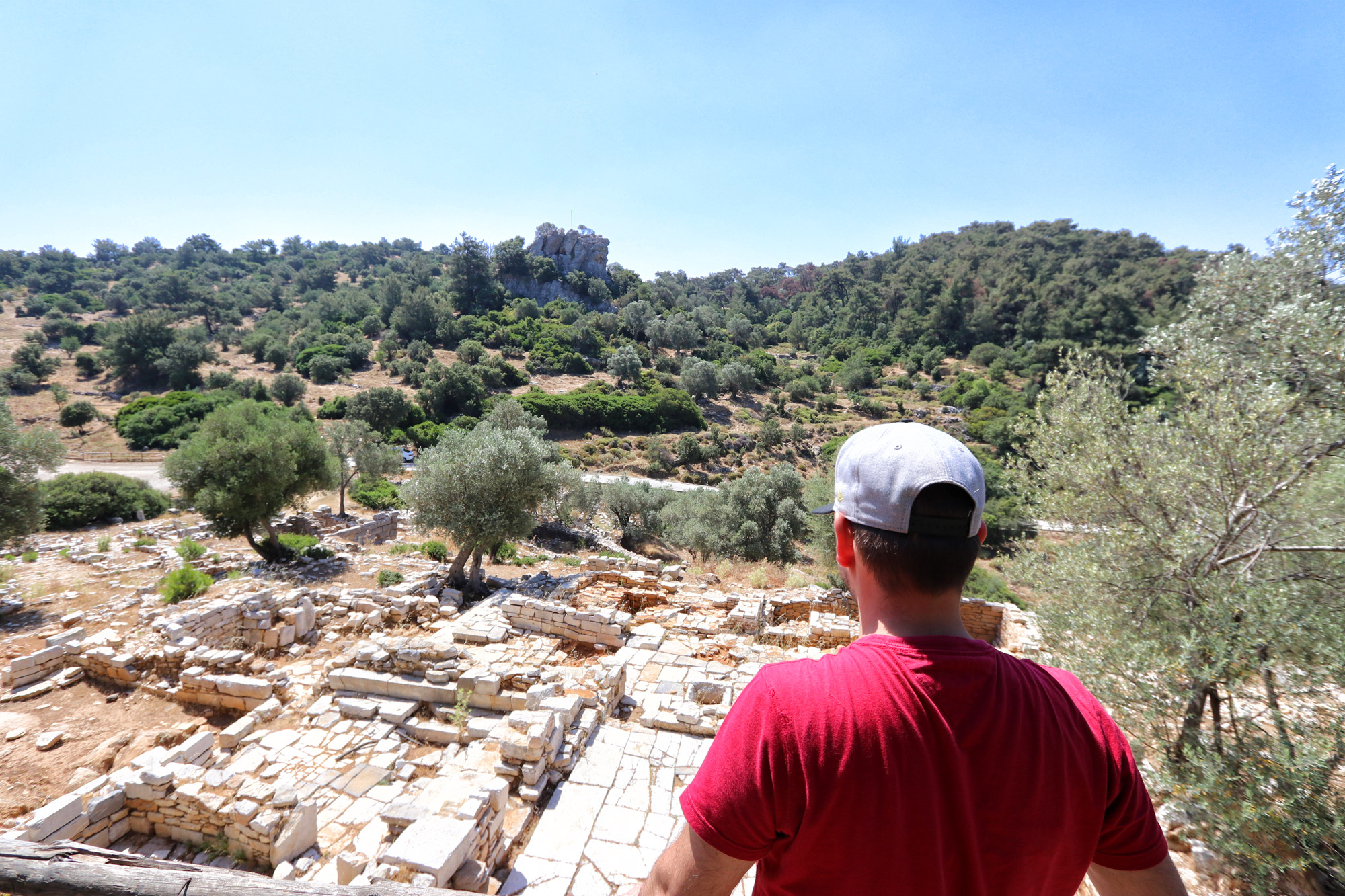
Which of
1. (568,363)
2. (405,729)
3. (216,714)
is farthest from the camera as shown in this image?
(568,363)

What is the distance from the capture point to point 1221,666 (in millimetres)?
4809

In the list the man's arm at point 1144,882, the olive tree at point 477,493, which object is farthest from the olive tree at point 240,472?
the man's arm at point 1144,882

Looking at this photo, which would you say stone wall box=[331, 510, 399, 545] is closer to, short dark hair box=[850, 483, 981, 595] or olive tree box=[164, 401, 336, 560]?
olive tree box=[164, 401, 336, 560]

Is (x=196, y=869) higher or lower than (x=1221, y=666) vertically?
lower

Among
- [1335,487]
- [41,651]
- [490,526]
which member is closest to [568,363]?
[490,526]

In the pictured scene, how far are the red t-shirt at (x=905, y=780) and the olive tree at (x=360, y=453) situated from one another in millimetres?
28812

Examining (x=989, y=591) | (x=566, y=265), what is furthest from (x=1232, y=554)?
(x=566, y=265)

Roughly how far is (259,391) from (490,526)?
4096 centimetres

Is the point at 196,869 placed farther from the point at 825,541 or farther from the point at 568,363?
the point at 568,363

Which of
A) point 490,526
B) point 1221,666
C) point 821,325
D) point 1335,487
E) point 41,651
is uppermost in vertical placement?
point 821,325

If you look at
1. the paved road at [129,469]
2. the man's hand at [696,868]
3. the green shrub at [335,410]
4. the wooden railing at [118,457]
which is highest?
the man's hand at [696,868]

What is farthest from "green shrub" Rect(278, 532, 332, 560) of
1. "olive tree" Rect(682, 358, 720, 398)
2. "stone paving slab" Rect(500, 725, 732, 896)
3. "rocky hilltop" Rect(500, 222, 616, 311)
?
"rocky hilltop" Rect(500, 222, 616, 311)

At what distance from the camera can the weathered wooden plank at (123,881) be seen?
2.53 metres

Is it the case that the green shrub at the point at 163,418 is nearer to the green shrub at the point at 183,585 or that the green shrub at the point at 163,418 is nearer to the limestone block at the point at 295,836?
the green shrub at the point at 183,585
